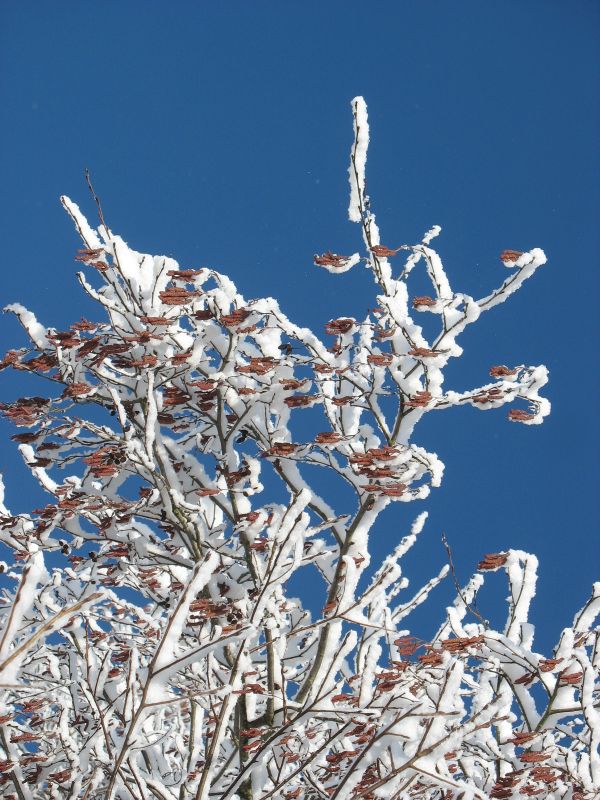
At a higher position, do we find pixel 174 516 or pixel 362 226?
pixel 362 226

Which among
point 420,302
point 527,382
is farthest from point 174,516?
point 527,382

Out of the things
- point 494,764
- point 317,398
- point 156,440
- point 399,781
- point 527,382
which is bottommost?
point 399,781

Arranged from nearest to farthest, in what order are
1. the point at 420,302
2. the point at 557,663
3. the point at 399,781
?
the point at 399,781 → the point at 557,663 → the point at 420,302

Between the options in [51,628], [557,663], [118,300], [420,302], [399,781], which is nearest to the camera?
[51,628]

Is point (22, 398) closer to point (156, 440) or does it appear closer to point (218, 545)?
point (156, 440)

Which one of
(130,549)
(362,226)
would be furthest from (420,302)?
(130,549)

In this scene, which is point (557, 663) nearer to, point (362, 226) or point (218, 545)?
point (218, 545)

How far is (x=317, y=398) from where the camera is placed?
12.0ft

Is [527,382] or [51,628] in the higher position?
[527,382]

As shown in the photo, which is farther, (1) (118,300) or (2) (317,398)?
(1) (118,300)

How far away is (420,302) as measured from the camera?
358 centimetres

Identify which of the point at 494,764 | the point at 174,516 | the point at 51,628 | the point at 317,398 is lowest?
the point at 51,628

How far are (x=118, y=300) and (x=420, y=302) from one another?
5.31 ft

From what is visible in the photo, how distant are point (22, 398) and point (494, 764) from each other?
330cm
